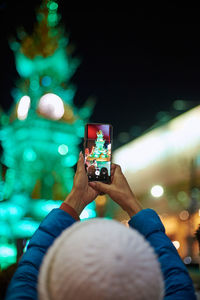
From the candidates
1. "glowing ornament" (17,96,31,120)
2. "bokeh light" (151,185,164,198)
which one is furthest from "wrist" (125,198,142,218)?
"bokeh light" (151,185,164,198)

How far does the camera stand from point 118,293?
684 millimetres

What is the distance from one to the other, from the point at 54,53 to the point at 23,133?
515cm

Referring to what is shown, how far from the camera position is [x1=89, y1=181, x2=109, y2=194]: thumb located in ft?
4.93

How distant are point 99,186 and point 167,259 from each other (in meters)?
0.61

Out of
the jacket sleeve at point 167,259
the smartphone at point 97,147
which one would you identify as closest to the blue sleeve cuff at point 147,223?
the jacket sleeve at point 167,259

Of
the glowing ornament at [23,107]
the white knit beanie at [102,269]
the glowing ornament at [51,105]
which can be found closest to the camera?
the white knit beanie at [102,269]

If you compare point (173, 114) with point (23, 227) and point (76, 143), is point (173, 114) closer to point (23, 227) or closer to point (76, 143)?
point (76, 143)

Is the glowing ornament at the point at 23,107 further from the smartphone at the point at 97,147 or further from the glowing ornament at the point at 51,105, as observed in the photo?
the smartphone at the point at 97,147

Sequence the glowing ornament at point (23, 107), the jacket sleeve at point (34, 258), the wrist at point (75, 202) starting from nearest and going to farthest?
the jacket sleeve at point (34, 258), the wrist at point (75, 202), the glowing ornament at point (23, 107)

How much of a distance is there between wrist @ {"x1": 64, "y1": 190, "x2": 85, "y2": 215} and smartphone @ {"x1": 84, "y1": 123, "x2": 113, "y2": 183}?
0.39 metres

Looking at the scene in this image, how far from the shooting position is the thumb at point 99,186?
4.93 ft

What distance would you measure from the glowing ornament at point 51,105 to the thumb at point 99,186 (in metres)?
12.0

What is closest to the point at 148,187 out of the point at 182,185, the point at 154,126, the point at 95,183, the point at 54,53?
the point at 182,185

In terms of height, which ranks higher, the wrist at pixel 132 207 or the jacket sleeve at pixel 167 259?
the wrist at pixel 132 207
